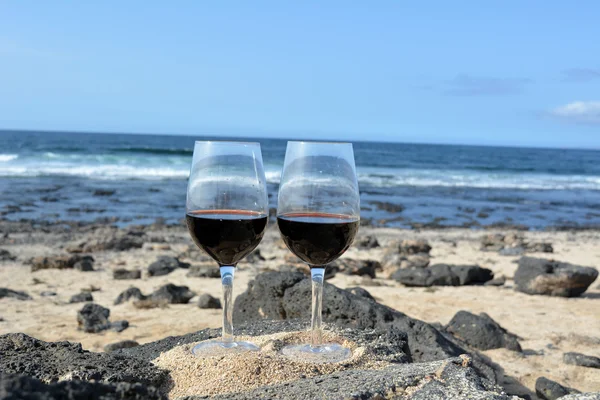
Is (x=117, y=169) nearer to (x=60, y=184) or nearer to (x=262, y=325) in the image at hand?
(x=60, y=184)

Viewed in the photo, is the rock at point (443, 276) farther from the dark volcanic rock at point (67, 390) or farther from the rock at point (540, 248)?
the dark volcanic rock at point (67, 390)

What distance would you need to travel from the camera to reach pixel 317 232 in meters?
1.92

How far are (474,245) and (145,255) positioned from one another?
20.4 feet

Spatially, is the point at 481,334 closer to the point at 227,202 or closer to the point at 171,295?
the point at 171,295

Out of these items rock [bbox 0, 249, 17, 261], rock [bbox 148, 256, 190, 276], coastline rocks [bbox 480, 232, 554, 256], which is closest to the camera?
rock [bbox 148, 256, 190, 276]

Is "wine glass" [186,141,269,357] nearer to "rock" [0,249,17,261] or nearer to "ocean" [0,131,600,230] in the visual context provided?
"rock" [0,249,17,261]

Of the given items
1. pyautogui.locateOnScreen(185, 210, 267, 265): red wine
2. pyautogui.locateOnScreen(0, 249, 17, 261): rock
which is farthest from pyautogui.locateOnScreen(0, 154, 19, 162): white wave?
pyautogui.locateOnScreen(185, 210, 267, 265): red wine

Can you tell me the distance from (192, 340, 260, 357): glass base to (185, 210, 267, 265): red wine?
26 centimetres

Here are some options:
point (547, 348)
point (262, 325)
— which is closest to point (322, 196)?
point (262, 325)

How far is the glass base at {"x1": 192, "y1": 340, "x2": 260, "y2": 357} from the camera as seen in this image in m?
1.86

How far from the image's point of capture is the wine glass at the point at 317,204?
1.89 meters

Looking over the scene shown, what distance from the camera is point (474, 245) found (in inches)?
473

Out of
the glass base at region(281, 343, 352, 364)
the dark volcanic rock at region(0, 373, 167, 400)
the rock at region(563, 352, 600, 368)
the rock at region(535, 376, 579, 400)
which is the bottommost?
the rock at region(563, 352, 600, 368)

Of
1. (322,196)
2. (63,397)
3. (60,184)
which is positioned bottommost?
(60,184)
